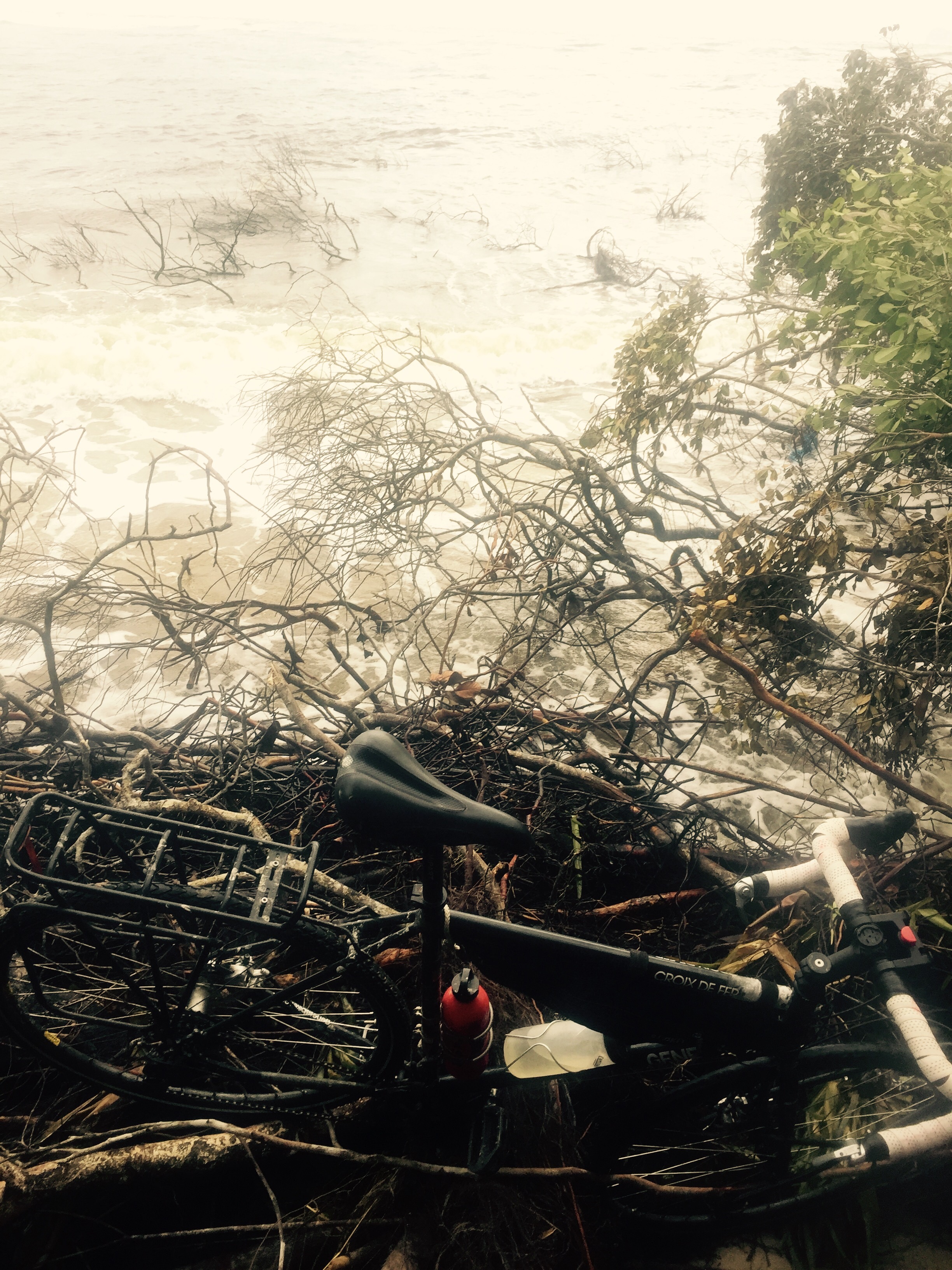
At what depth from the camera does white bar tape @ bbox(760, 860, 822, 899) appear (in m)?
2.21

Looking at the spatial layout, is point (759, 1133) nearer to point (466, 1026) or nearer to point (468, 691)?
point (466, 1026)

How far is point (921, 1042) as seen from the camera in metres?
1.83

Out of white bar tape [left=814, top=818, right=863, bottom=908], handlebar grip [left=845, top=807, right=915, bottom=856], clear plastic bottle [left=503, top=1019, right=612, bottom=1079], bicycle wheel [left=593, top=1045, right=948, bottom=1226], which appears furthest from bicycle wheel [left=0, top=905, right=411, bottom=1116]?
handlebar grip [left=845, top=807, right=915, bottom=856]

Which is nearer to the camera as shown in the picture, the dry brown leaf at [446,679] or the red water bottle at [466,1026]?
the red water bottle at [466,1026]

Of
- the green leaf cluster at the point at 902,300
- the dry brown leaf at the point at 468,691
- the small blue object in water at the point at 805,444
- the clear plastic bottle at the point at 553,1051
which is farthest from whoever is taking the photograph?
the small blue object in water at the point at 805,444

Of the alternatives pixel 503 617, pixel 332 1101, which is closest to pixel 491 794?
pixel 332 1101

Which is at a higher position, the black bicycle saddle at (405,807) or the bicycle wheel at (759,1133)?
the black bicycle saddle at (405,807)

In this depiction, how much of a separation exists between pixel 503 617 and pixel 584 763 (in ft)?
12.3

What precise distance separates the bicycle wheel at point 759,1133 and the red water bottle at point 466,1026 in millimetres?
654

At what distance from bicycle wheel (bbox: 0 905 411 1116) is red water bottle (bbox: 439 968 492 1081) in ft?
0.60

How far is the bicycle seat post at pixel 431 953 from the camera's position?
2.03m

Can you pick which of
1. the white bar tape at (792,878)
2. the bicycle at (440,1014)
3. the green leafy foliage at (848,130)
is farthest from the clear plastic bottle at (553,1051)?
the green leafy foliage at (848,130)

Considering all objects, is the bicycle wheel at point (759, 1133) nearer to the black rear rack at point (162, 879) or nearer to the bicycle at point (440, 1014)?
the bicycle at point (440, 1014)

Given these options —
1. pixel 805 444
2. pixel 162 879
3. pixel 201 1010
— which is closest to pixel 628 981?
pixel 201 1010
